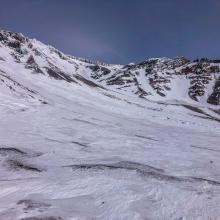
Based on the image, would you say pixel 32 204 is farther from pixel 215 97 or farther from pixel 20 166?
pixel 215 97

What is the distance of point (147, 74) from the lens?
478ft

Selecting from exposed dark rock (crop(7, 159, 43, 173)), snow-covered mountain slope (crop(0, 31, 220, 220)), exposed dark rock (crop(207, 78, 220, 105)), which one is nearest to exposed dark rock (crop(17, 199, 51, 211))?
snow-covered mountain slope (crop(0, 31, 220, 220))

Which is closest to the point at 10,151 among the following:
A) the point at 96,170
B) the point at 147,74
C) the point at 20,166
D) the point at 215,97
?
the point at 20,166

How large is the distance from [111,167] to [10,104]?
2259 cm

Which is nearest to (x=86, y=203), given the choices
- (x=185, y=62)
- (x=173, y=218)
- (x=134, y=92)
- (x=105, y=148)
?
(x=173, y=218)

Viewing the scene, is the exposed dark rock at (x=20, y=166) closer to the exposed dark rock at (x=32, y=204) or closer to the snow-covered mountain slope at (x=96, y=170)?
the snow-covered mountain slope at (x=96, y=170)

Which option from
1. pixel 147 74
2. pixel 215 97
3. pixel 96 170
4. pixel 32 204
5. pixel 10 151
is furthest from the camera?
pixel 147 74

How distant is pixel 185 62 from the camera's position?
537 feet

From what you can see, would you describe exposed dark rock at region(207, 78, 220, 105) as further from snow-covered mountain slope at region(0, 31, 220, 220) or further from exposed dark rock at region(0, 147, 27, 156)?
exposed dark rock at region(0, 147, 27, 156)

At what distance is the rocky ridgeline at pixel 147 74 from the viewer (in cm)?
10365

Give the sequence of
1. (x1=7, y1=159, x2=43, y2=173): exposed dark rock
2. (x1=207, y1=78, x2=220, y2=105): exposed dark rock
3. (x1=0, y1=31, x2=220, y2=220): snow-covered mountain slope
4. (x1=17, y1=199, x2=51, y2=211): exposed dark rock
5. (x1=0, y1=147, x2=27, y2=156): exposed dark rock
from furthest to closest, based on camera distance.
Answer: (x1=207, y1=78, x2=220, y2=105): exposed dark rock, (x1=0, y1=147, x2=27, y2=156): exposed dark rock, (x1=7, y1=159, x2=43, y2=173): exposed dark rock, (x1=0, y1=31, x2=220, y2=220): snow-covered mountain slope, (x1=17, y1=199, x2=51, y2=211): exposed dark rock

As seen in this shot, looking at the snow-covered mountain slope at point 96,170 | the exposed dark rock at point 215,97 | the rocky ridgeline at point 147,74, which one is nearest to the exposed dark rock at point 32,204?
the snow-covered mountain slope at point 96,170

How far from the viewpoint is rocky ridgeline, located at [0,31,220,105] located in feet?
340

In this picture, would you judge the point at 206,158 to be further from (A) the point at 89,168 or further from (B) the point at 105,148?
(A) the point at 89,168
